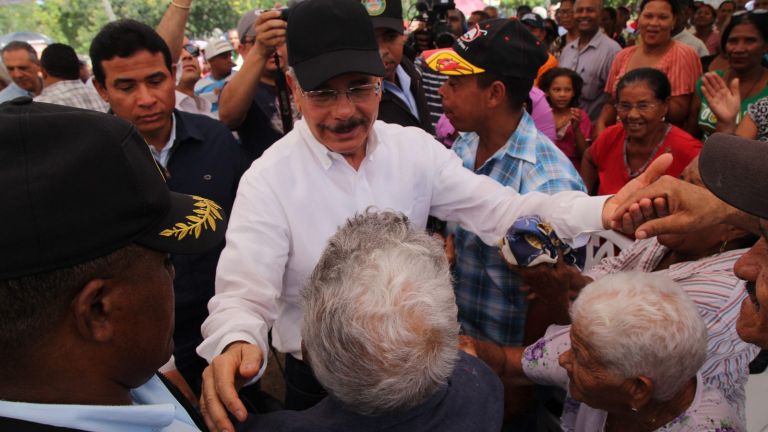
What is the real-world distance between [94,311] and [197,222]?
0.89 feet

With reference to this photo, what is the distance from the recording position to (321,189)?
1827mm

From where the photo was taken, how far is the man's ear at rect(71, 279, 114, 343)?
0.84 m

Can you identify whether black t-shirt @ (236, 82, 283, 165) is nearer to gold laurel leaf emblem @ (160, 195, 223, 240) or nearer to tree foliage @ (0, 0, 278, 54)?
gold laurel leaf emblem @ (160, 195, 223, 240)

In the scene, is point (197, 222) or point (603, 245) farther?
point (603, 245)

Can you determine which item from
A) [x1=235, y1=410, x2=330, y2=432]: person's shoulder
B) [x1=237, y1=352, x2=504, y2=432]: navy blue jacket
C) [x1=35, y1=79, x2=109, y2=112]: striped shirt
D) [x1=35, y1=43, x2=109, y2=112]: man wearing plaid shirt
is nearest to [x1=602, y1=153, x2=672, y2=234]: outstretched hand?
[x1=237, y1=352, x2=504, y2=432]: navy blue jacket

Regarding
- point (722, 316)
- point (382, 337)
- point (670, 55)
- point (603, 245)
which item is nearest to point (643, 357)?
point (722, 316)

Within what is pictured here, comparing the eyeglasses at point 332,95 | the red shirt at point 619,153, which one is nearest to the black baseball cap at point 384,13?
the eyeglasses at point 332,95

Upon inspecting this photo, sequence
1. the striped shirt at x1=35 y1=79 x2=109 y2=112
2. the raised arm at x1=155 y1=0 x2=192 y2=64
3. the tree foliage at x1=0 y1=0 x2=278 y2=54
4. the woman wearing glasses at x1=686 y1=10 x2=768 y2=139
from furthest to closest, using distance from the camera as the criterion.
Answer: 1. the tree foliage at x1=0 y1=0 x2=278 y2=54
2. the striped shirt at x1=35 y1=79 x2=109 y2=112
3. the woman wearing glasses at x1=686 y1=10 x2=768 y2=139
4. the raised arm at x1=155 y1=0 x2=192 y2=64

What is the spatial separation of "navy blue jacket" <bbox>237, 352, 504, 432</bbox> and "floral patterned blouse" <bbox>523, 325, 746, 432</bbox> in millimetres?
734

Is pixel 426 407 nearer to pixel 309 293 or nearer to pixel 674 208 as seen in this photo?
pixel 309 293

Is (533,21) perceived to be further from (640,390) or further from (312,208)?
(640,390)

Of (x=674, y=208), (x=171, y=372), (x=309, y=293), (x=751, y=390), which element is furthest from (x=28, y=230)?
(x=751, y=390)

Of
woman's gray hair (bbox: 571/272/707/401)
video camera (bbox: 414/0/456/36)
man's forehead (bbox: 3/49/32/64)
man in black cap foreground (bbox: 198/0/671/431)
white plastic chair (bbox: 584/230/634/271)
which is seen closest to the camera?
woman's gray hair (bbox: 571/272/707/401)

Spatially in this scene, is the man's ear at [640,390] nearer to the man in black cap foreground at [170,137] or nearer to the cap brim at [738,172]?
the cap brim at [738,172]
